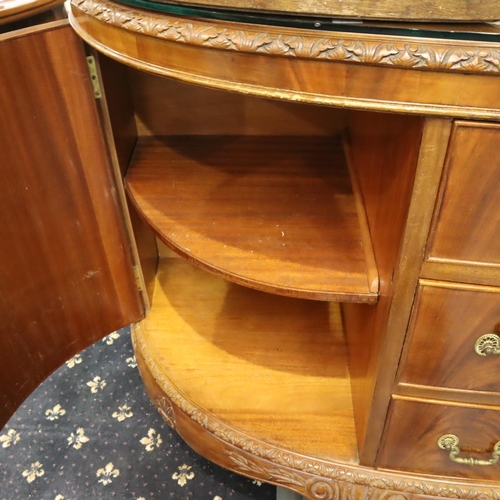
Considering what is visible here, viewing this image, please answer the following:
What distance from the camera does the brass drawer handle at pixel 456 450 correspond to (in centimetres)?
63

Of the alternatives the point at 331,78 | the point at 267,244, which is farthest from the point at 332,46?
the point at 267,244

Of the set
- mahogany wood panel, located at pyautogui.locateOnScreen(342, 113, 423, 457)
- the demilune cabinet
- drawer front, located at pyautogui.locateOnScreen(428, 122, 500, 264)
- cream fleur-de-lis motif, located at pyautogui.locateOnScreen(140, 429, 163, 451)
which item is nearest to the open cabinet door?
the demilune cabinet

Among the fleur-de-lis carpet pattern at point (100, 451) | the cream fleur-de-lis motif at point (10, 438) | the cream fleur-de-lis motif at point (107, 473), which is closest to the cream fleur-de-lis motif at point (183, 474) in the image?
the fleur-de-lis carpet pattern at point (100, 451)

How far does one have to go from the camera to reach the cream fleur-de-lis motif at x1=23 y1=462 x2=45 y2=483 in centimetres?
91

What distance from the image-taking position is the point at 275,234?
666mm

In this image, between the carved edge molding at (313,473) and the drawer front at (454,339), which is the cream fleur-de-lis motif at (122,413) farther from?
the drawer front at (454,339)

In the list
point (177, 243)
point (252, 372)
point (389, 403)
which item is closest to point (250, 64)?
point (177, 243)

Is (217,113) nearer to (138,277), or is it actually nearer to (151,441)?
(138,277)

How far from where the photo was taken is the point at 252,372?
0.84 metres

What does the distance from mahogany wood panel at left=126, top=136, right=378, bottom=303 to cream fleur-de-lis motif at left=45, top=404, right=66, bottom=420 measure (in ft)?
1.74

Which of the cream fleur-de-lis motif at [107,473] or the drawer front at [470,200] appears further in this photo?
the cream fleur-de-lis motif at [107,473]

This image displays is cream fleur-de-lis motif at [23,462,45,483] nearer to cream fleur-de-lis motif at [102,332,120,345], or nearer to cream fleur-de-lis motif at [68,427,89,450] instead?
cream fleur-de-lis motif at [68,427,89,450]

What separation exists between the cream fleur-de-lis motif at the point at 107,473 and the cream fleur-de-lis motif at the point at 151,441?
7 centimetres

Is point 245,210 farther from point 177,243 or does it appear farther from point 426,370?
point 426,370
